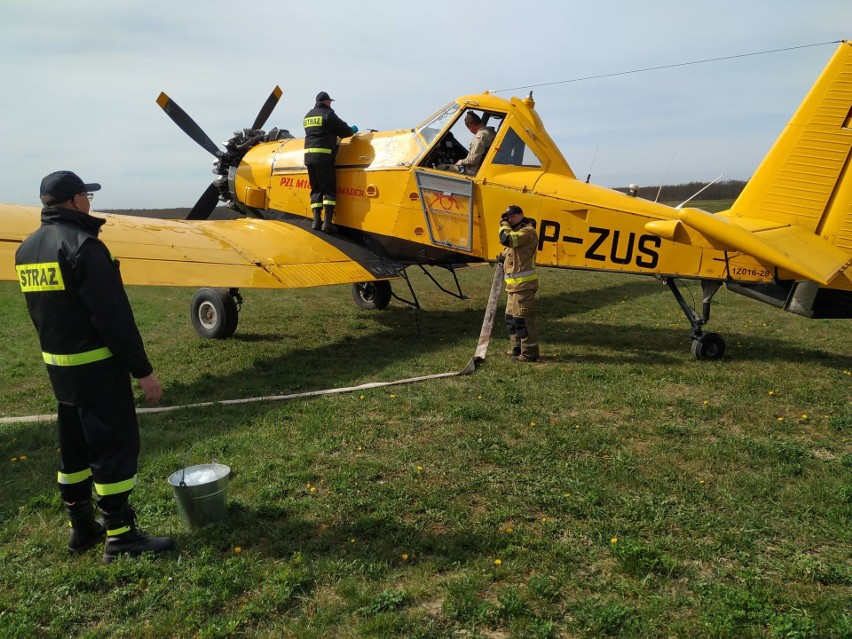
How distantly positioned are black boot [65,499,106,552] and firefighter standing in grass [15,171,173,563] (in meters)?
0.18

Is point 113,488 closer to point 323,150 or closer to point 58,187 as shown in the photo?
point 58,187

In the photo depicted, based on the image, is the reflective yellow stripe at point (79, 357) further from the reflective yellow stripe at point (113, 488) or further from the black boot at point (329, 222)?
the black boot at point (329, 222)

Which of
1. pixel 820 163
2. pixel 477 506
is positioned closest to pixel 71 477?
pixel 477 506

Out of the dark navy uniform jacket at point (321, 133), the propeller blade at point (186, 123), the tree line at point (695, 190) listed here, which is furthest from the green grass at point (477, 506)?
the tree line at point (695, 190)

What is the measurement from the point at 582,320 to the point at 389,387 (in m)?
5.54

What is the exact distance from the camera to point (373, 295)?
12.6 meters

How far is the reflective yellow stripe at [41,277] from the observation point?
130 inches

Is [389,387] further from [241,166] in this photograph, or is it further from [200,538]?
[241,166]

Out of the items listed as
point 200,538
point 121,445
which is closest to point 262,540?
→ point 200,538

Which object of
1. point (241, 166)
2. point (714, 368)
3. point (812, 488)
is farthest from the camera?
point (241, 166)

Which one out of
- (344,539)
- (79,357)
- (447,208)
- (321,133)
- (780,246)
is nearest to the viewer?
(79,357)

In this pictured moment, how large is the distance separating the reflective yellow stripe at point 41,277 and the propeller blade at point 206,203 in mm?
9678

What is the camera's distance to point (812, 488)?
4238mm

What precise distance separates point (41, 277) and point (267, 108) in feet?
36.0
